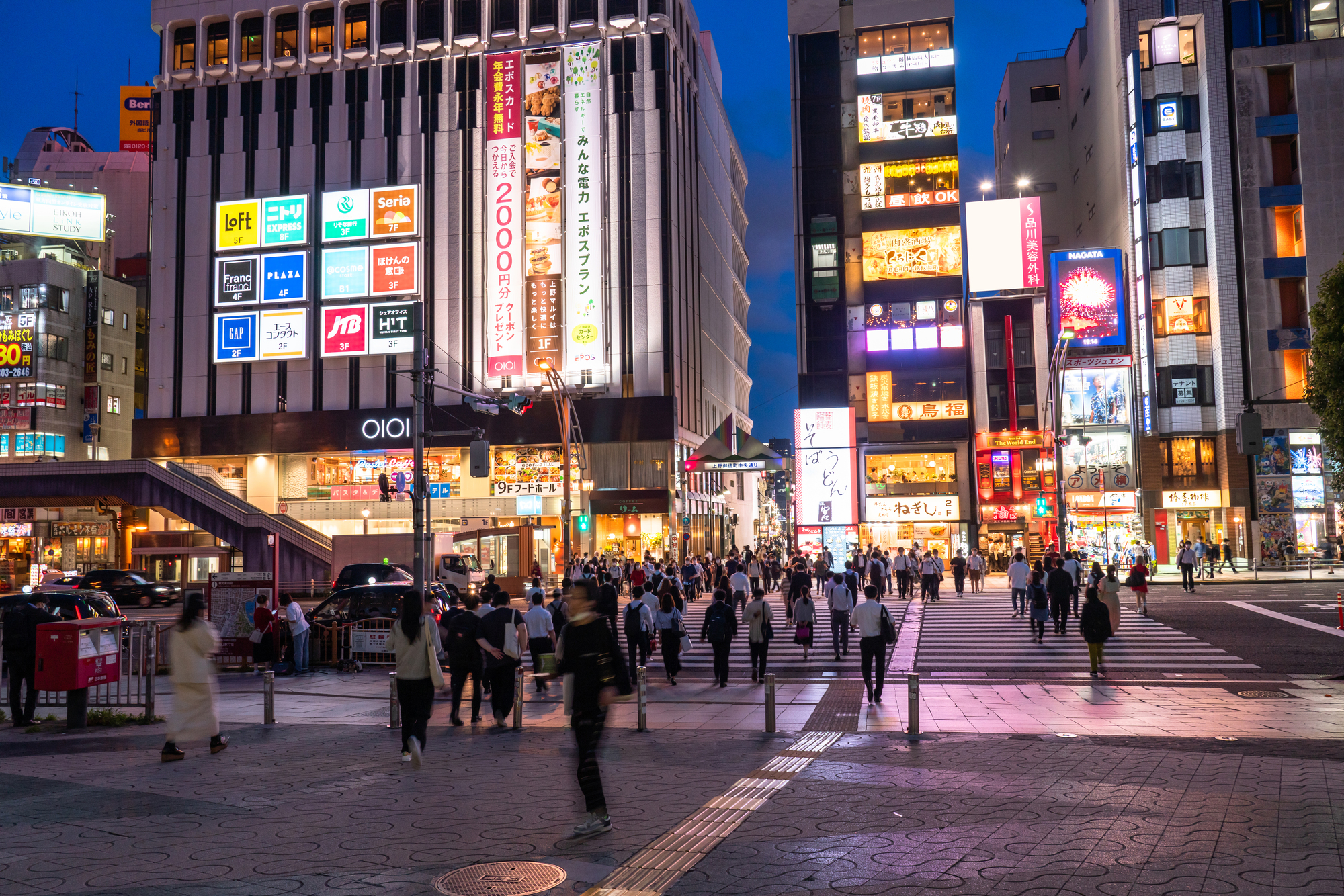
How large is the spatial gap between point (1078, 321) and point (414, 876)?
52.7 meters

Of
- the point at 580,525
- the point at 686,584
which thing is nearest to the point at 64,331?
the point at 580,525

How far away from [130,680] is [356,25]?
59.1 m

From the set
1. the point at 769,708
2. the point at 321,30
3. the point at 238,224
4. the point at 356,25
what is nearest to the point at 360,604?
the point at 769,708

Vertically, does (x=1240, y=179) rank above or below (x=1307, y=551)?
above

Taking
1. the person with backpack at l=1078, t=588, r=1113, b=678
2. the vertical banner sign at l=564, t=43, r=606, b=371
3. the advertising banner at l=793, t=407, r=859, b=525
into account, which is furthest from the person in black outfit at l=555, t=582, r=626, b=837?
the vertical banner sign at l=564, t=43, r=606, b=371

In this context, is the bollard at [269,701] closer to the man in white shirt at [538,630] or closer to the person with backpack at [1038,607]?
the man in white shirt at [538,630]

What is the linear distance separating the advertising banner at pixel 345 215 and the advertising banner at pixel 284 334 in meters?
5.32

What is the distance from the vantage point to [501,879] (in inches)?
233

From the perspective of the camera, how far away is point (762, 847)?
6609 millimetres

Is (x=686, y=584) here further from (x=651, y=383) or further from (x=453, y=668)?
(x=651, y=383)

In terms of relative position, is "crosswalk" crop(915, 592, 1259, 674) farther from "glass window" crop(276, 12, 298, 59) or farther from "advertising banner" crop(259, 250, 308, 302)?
"glass window" crop(276, 12, 298, 59)

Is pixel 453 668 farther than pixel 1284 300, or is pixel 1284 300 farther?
pixel 1284 300

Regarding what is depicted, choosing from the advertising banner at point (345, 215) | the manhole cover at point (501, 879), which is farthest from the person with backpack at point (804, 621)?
the advertising banner at point (345, 215)

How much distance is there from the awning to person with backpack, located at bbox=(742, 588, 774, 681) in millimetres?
26065
